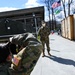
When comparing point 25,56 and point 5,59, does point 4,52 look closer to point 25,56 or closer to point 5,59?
point 5,59

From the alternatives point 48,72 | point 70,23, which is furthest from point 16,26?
point 70,23

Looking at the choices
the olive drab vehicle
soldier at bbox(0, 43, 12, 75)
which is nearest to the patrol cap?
soldier at bbox(0, 43, 12, 75)

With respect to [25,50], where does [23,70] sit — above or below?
below

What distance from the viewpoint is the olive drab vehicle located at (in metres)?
2.68

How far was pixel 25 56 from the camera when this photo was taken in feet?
8.82

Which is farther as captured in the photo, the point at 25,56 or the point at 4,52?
the point at 4,52

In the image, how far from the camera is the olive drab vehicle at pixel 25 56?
2.68 metres

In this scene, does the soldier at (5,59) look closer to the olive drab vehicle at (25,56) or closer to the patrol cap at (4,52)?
the patrol cap at (4,52)

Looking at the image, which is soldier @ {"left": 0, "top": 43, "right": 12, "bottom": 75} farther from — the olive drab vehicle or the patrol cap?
the olive drab vehicle

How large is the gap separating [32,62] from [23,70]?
0.13 m

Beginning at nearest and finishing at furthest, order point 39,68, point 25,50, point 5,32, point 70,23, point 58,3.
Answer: point 25,50 < point 5,32 < point 39,68 < point 70,23 < point 58,3

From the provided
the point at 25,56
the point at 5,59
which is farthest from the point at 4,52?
the point at 25,56

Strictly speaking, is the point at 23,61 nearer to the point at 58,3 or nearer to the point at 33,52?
the point at 33,52

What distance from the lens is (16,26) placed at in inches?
238
